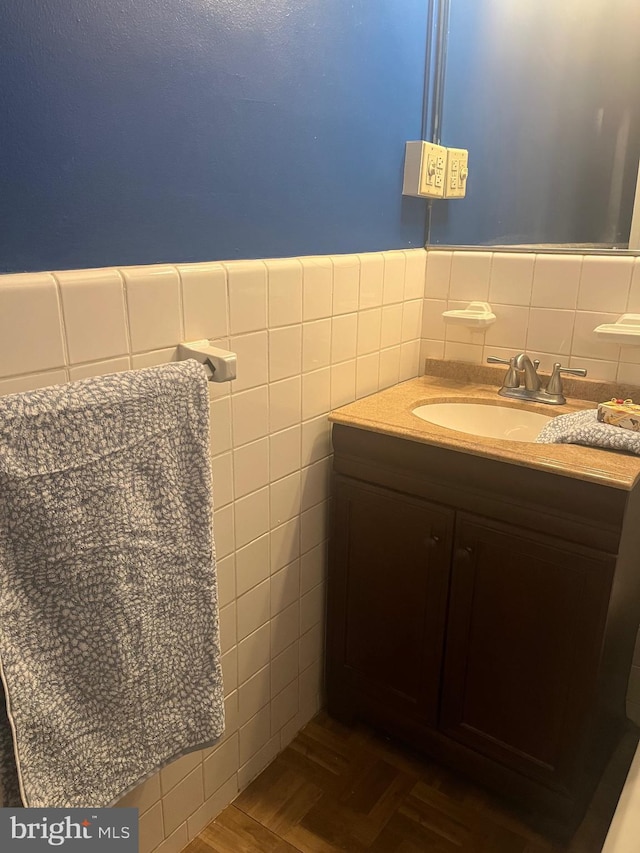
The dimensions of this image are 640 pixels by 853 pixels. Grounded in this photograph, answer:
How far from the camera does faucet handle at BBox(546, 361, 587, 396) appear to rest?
1.66 meters

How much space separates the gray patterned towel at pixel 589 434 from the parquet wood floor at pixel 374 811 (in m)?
0.86

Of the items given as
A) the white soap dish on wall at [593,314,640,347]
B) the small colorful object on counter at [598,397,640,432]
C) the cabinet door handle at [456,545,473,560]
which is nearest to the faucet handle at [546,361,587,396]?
the white soap dish on wall at [593,314,640,347]

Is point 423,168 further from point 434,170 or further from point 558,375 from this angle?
point 558,375

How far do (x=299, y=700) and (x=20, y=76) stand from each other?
4.96 ft

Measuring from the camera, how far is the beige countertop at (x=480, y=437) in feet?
4.13

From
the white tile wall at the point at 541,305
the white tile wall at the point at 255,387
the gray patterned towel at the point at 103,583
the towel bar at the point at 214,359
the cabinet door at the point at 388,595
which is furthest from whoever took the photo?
the white tile wall at the point at 541,305

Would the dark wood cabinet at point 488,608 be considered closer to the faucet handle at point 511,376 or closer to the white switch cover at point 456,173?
the faucet handle at point 511,376

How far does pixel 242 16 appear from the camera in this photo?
3.81 feet

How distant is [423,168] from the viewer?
5.51 feet

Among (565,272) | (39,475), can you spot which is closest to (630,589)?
(565,272)

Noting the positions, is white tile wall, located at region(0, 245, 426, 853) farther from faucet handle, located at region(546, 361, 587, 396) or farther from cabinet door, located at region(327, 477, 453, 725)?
faucet handle, located at region(546, 361, 587, 396)

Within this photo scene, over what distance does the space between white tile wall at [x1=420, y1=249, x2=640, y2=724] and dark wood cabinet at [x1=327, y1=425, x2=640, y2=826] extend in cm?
47

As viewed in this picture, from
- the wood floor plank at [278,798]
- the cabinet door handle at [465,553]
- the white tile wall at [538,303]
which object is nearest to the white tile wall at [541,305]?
the white tile wall at [538,303]

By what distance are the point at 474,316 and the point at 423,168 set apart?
401 millimetres
